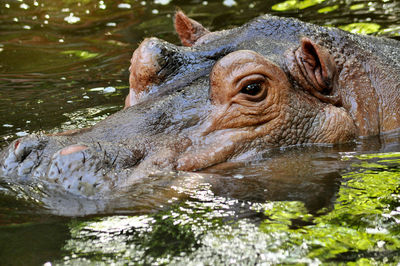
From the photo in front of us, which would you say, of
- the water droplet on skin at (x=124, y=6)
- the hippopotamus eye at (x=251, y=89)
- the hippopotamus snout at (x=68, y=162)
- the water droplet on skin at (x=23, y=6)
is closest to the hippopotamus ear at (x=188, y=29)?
the hippopotamus eye at (x=251, y=89)

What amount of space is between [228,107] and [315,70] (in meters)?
0.82

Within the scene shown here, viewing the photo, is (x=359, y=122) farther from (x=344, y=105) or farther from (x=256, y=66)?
(x=256, y=66)

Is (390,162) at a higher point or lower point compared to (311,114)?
lower

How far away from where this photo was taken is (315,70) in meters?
4.63

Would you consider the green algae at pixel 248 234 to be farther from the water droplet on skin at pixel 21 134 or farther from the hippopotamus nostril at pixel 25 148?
the water droplet on skin at pixel 21 134

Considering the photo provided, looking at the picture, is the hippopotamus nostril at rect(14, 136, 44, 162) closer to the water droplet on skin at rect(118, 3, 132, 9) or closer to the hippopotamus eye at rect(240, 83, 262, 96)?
the hippopotamus eye at rect(240, 83, 262, 96)

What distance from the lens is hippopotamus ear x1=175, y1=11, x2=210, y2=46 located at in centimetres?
578

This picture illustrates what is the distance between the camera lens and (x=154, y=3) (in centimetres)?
1191

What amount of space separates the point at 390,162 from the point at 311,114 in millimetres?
706

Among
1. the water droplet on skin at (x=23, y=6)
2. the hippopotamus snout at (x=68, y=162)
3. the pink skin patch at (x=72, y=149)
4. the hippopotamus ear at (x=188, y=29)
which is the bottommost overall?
the hippopotamus snout at (x=68, y=162)

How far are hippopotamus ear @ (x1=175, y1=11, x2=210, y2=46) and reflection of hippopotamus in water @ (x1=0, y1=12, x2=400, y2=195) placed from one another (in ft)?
2.26

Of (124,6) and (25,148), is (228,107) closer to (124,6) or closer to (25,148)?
(25,148)

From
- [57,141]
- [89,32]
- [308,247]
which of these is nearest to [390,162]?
[308,247]

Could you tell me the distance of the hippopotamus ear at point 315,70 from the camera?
4.57 m
